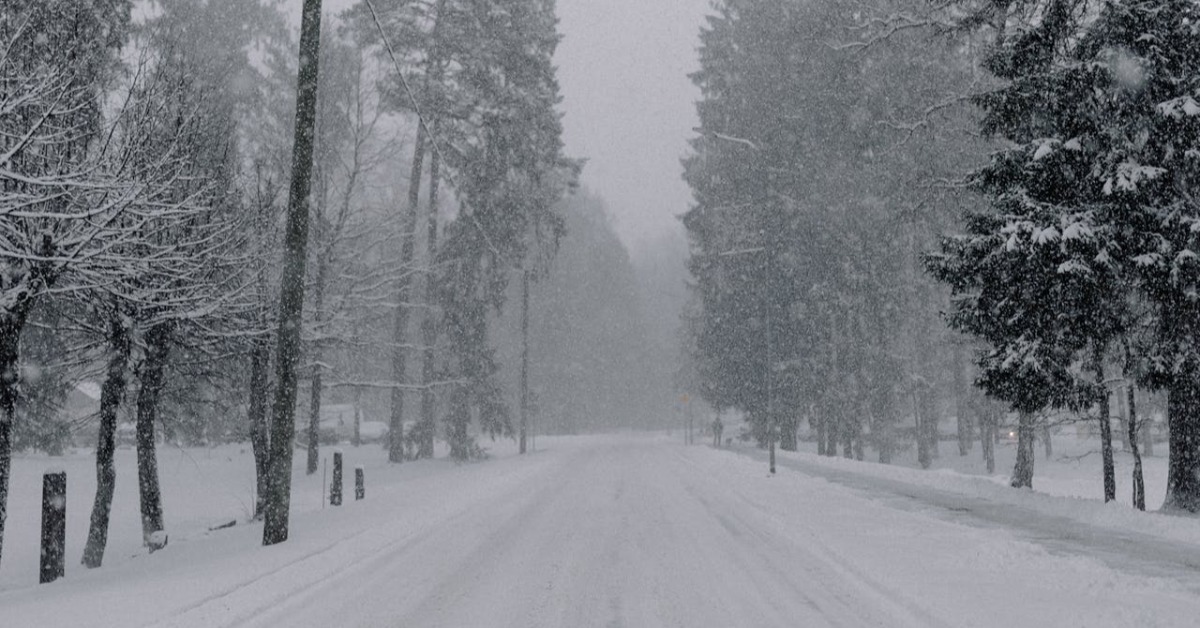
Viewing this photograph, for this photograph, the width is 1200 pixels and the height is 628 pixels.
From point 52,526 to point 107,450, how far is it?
111 inches

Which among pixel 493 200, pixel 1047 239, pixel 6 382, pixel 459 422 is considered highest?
pixel 493 200

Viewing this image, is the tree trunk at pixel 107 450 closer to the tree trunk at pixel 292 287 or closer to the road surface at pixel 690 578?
the tree trunk at pixel 292 287

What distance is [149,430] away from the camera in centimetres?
1335

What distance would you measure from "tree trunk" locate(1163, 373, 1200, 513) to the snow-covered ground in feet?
4.20

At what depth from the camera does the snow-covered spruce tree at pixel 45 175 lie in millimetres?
7719

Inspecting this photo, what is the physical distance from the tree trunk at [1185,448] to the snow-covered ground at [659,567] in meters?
1.28

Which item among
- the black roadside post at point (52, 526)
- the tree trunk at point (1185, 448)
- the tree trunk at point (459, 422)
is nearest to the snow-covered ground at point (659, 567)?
the black roadside post at point (52, 526)

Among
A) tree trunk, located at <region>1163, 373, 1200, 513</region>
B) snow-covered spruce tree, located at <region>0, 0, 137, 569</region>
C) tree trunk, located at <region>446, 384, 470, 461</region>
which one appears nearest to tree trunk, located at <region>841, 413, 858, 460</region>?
tree trunk, located at <region>446, 384, 470, 461</region>

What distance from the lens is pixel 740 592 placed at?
7.01m

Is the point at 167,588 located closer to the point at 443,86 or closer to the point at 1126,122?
the point at 1126,122

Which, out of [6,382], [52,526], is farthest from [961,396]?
[6,382]

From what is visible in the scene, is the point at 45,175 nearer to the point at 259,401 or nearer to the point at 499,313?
the point at 259,401

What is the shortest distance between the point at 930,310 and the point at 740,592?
107 ft

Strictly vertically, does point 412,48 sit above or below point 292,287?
above
